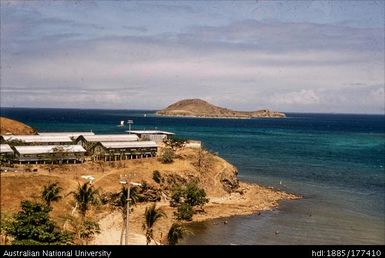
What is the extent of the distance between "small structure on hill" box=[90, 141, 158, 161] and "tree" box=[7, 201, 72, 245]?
42715 mm

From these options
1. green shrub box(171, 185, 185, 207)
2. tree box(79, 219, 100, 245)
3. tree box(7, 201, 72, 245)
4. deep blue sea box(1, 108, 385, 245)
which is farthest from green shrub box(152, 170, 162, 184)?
tree box(7, 201, 72, 245)

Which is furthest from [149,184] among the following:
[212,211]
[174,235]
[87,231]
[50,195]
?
[87,231]

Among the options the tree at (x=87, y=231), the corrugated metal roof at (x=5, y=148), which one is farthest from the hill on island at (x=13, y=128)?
the tree at (x=87, y=231)

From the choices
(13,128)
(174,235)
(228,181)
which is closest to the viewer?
(174,235)

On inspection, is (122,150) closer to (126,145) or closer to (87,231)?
(126,145)

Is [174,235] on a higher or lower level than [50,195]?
lower

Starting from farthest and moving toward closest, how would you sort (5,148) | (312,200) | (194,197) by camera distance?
1. (312,200)
2. (5,148)
3. (194,197)

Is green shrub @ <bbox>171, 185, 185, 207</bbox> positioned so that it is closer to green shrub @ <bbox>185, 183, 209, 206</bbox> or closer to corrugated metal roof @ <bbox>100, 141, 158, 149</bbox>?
green shrub @ <bbox>185, 183, 209, 206</bbox>

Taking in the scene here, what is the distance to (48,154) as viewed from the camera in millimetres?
82062

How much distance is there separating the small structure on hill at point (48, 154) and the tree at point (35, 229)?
3518 centimetres

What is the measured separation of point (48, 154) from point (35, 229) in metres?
39.9

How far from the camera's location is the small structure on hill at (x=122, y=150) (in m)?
89.9

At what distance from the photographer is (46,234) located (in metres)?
44.2

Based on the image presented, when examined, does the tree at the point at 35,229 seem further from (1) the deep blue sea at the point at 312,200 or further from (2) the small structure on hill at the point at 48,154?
(2) the small structure on hill at the point at 48,154
